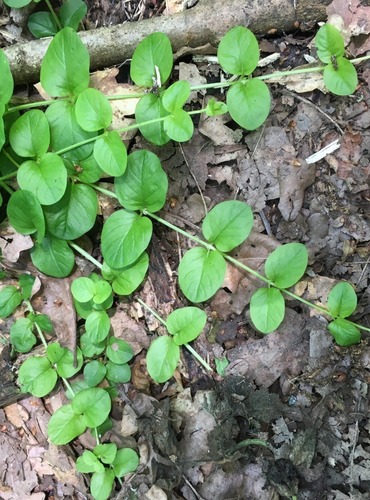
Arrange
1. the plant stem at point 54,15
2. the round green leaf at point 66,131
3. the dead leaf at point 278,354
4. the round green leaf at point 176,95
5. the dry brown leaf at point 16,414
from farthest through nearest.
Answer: the dry brown leaf at point 16,414 → the plant stem at point 54,15 → the dead leaf at point 278,354 → the round green leaf at point 66,131 → the round green leaf at point 176,95

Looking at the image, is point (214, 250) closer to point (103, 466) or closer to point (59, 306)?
point (59, 306)

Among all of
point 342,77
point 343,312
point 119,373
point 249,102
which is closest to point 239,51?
point 249,102

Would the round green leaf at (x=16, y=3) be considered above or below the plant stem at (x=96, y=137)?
above

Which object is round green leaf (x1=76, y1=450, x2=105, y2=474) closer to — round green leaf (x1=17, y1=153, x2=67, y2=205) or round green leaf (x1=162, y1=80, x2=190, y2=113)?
round green leaf (x1=17, y1=153, x2=67, y2=205)

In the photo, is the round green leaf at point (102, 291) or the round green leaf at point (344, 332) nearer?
the round green leaf at point (344, 332)

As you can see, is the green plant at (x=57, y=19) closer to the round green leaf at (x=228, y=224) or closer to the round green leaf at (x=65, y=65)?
the round green leaf at (x=65, y=65)

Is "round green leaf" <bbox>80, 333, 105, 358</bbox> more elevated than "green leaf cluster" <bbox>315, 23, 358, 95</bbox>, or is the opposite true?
"green leaf cluster" <bbox>315, 23, 358, 95</bbox>

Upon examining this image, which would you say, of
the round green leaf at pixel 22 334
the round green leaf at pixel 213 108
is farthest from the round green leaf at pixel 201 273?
the round green leaf at pixel 22 334

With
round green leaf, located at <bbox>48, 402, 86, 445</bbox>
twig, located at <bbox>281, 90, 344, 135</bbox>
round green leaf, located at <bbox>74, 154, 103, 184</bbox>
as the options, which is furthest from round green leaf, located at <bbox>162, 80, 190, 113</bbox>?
round green leaf, located at <bbox>48, 402, 86, 445</bbox>
